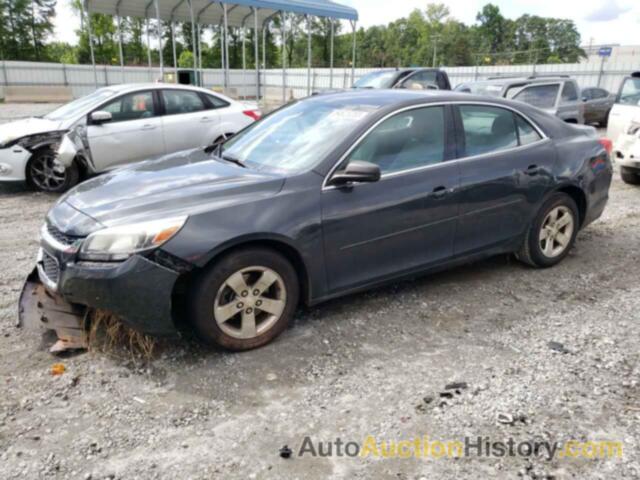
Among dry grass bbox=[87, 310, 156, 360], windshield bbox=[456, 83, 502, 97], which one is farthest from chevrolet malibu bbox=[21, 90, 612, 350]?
windshield bbox=[456, 83, 502, 97]

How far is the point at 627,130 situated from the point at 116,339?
26.4 feet

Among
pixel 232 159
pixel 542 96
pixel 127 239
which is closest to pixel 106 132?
pixel 232 159

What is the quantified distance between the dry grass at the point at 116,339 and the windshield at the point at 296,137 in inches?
55.6

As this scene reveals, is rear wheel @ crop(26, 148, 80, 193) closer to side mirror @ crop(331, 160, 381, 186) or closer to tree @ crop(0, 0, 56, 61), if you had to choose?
side mirror @ crop(331, 160, 381, 186)

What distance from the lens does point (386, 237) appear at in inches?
149

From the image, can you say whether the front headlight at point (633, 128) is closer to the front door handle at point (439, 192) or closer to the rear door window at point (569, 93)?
the rear door window at point (569, 93)

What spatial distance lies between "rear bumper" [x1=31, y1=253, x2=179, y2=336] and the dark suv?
8440 mm

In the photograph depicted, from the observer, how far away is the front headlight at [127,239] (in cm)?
303

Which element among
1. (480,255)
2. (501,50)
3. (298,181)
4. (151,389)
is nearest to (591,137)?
(480,255)

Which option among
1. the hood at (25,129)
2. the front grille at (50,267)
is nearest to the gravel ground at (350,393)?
the front grille at (50,267)

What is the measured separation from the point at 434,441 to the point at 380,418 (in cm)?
31

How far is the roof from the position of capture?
55.8 feet

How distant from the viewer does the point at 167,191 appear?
3410 mm

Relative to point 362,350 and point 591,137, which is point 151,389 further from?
point 591,137
